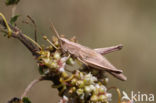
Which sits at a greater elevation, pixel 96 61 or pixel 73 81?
pixel 96 61

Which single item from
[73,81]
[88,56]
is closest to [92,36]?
[88,56]

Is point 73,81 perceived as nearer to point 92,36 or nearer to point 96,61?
point 96,61

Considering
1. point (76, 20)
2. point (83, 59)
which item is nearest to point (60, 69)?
point (83, 59)

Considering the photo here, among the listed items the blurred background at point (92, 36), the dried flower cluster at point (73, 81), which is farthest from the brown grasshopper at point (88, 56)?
the blurred background at point (92, 36)

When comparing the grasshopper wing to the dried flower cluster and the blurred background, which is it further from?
the blurred background

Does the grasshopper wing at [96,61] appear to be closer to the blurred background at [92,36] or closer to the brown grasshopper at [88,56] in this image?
the brown grasshopper at [88,56]

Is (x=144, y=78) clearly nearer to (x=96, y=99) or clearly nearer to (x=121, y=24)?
(x=121, y=24)

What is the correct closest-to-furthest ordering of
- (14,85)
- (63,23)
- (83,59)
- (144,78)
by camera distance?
1. (83,59)
2. (14,85)
3. (144,78)
4. (63,23)

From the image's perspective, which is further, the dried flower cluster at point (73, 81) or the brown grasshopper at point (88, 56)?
the brown grasshopper at point (88, 56)

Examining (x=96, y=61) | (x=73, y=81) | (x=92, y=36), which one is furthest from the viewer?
(x=92, y=36)
